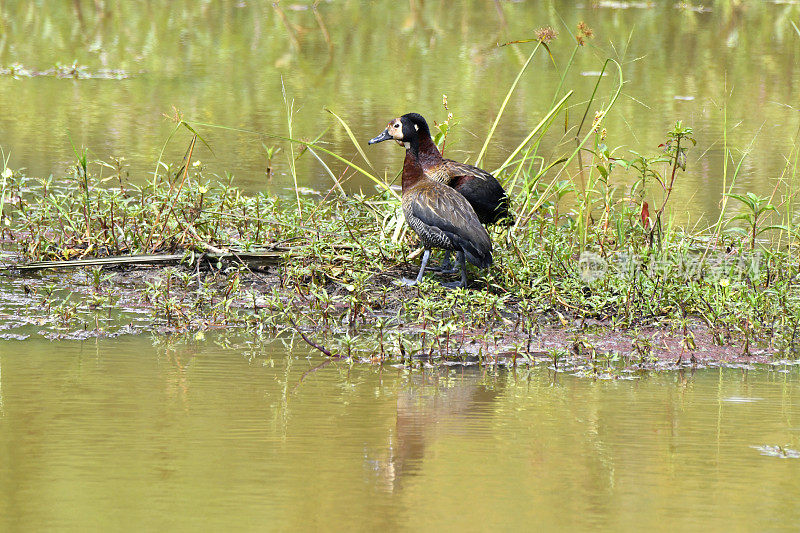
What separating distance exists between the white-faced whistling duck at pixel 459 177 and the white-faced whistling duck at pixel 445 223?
227 mm

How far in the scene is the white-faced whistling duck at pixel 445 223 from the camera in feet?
19.8

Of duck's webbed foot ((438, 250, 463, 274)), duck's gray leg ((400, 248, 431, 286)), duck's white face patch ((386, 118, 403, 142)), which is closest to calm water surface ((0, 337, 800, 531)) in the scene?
duck's gray leg ((400, 248, 431, 286))

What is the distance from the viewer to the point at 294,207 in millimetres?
7664

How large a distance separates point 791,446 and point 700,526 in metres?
0.92

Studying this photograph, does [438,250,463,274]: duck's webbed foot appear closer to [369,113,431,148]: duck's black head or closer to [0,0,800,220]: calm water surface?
[369,113,431,148]: duck's black head

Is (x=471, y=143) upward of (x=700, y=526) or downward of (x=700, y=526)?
upward

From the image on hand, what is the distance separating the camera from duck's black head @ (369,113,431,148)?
703 centimetres

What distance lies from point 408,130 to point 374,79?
6.46 metres

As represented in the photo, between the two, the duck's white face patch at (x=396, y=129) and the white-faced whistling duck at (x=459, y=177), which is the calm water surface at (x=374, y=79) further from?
the duck's white face patch at (x=396, y=129)

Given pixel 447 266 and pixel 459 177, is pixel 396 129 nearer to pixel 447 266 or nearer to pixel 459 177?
pixel 459 177

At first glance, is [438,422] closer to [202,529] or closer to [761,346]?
[202,529]

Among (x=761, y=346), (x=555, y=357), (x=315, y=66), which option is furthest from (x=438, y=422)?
(x=315, y=66)

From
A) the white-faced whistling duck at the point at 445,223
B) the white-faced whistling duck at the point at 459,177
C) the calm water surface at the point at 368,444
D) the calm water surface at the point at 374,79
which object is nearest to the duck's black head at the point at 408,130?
Answer: the white-faced whistling duck at the point at 459,177

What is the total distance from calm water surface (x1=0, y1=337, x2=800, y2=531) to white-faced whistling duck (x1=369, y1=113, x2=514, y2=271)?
198cm
